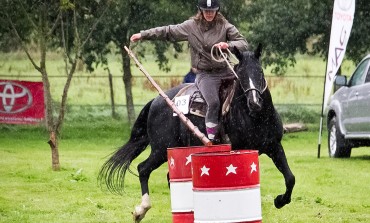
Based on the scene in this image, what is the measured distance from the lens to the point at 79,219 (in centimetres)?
1286

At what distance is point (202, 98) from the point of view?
13125 mm

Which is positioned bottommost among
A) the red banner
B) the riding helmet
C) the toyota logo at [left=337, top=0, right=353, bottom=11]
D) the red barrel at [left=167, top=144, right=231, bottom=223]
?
the red banner

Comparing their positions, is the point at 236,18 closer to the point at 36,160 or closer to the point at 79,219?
the point at 36,160

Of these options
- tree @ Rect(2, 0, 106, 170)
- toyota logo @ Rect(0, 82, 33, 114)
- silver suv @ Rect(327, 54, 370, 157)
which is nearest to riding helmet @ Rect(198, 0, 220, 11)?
tree @ Rect(2, 0, 106, 170)

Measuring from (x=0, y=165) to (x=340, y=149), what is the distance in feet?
22.5

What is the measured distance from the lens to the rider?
496 inches

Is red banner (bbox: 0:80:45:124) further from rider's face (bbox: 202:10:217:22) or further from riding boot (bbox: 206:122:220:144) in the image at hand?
rider's face (bbox: 202:10:217:22)

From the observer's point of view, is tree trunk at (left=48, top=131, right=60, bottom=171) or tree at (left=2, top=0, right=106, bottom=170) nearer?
tree trunk at (left=48, top=131, right=60, bottom=171)

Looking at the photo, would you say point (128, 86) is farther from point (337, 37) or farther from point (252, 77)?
point (252, 77)

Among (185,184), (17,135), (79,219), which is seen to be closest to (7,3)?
(17,135)

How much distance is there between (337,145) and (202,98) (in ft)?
34.4

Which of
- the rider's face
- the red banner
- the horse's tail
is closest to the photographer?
the rider's face

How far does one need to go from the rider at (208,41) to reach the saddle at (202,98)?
0.07 meters

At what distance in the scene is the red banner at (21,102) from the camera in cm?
3105
